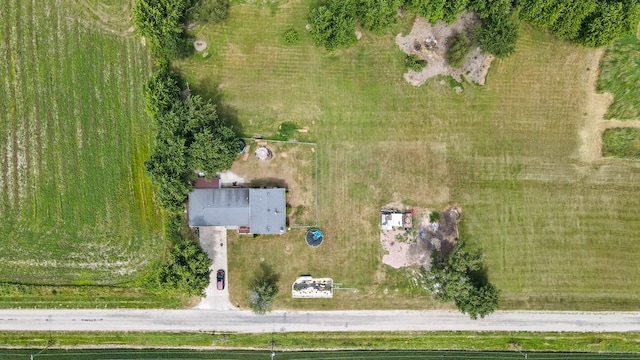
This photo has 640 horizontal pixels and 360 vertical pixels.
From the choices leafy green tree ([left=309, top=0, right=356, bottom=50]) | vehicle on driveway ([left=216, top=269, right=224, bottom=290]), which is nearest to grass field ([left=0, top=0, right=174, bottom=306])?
vehicle on driveway ([left=216, top=269, right=224, bottom=290])

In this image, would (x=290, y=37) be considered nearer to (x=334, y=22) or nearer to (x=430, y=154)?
(x=334, y=22)

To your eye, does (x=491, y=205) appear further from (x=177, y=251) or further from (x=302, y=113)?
(x=177, y=251)

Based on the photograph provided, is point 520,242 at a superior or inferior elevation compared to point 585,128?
inferior

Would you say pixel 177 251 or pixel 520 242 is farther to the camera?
pixel 520 242

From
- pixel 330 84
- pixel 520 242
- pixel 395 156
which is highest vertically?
pixel 330 84

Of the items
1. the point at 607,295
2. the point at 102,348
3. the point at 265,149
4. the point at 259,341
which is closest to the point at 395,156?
the point at 265,149

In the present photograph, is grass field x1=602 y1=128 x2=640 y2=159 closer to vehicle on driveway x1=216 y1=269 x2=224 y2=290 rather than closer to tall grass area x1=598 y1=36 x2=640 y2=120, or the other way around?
tall grass area x1=598 y1=36 x2=640 y2=120

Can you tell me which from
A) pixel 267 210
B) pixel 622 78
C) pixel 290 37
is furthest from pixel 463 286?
pixel 290 37
